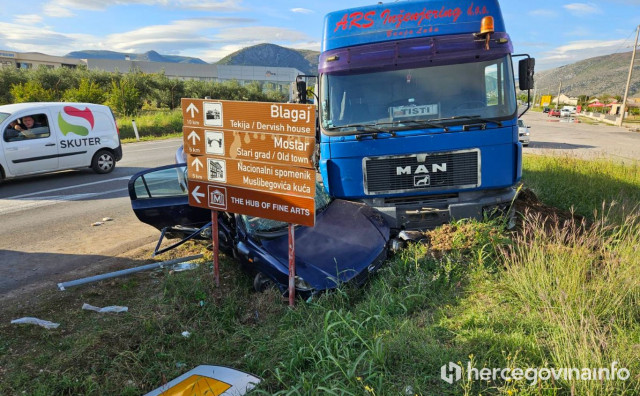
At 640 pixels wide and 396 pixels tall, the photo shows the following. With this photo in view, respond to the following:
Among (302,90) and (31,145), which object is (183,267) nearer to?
(302,90)

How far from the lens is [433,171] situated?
551 centimetres

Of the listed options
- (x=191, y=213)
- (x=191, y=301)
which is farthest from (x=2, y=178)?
(x=191, y=301)

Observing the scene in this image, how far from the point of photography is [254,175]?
4.54 m

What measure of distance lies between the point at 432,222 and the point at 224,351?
311 cm

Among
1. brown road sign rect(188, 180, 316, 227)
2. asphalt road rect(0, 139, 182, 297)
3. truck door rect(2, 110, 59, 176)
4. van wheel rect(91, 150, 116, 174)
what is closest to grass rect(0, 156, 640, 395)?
brown road sign rect(188, 180, 316, 227)

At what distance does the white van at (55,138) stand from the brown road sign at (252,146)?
826 cm

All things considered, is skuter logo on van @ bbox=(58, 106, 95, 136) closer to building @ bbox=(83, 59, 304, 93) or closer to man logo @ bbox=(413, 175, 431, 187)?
man logo @ bbox=(413, 175, 431, 187)

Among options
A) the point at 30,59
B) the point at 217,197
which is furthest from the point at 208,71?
the point at 217,197

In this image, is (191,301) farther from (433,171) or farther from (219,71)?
(219,71)

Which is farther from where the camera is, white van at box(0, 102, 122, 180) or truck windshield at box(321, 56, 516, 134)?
white van at box(0, 102, 122, 180)

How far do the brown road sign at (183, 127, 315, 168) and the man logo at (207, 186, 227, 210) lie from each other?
0.38 meters

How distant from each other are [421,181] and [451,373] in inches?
122

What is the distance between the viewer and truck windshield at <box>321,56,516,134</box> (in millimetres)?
5430

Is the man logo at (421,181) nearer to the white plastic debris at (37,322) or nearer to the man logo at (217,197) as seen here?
the man logo at (217,197)
